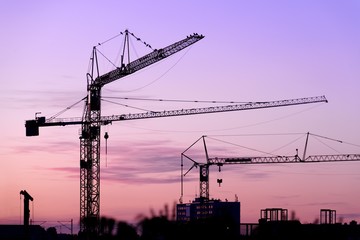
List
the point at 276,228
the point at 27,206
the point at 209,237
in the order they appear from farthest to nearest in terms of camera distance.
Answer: the point at 276,228
the point at 209,237
the point at 27,206

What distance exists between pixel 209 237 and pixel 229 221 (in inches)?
1163

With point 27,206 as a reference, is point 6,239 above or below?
below

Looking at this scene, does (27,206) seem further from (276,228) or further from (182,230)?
(276,228)

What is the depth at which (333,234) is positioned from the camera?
176250mm

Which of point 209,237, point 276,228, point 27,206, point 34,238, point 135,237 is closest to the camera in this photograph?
point 27,206

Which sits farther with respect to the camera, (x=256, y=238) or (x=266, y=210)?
(x=266, y=210)

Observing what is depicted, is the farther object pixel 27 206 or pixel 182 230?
pixel 182 230

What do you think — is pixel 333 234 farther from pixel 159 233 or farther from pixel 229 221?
pixel 159 233

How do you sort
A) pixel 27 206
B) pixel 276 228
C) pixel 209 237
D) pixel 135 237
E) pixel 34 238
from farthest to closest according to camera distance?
pixel 34 238, pixel 276 228, pixel 209 237, pixel 135 237, pixel 27 206

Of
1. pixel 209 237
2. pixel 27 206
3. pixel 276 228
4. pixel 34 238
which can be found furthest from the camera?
pixel 34 238

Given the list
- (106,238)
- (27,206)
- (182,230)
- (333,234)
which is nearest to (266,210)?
(333,234)

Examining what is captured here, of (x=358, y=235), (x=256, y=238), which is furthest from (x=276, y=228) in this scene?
(x=358, y=235)

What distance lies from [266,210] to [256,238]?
26.0 m

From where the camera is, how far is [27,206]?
461ft
